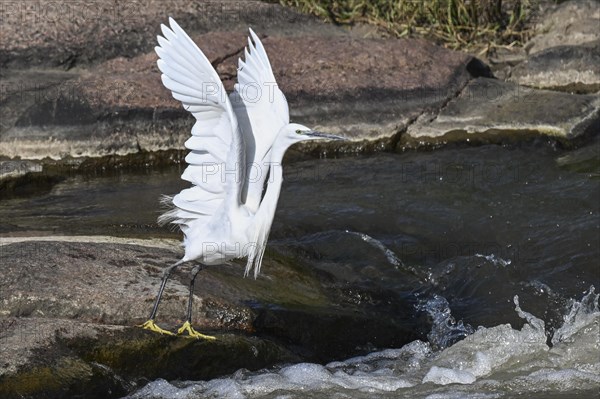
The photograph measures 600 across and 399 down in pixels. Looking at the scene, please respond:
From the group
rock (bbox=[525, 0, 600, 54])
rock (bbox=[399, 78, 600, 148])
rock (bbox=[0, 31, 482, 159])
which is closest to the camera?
rock (bbox=[0, 31, 482, 159])

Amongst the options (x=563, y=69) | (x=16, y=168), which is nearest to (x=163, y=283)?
(x=16, y=168)

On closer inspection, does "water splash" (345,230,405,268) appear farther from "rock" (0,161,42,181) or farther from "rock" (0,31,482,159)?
"rock" (0,161,42,181)

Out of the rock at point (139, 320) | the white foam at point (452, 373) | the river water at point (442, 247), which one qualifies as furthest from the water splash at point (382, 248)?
the white foam at point (452, 373)

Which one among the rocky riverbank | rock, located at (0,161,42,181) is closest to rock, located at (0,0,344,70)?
the rocky riverbank

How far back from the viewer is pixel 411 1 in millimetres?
11211

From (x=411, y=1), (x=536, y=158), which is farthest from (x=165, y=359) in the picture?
(x=411, y=1)

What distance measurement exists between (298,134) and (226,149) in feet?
1.37

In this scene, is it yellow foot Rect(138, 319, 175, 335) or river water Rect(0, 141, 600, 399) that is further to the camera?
river water Rect(0, 141, 600, 399)

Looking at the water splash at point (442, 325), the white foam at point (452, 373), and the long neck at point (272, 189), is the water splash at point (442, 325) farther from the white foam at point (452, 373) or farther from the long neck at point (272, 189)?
the long neck at point (272, 189)

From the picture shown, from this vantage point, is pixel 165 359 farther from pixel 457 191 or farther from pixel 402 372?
pixel 457 191

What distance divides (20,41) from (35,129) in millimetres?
1442

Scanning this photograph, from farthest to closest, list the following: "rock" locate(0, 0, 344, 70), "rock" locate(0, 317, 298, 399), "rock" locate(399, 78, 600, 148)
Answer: "rock" locate(0, 0, 344, 70) < "rock" locate(399, 78, 600, 148) < "rock" locate(0, 317, 298, 399)

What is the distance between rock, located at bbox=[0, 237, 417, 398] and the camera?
5043mm

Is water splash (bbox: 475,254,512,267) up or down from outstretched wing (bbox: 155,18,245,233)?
down
